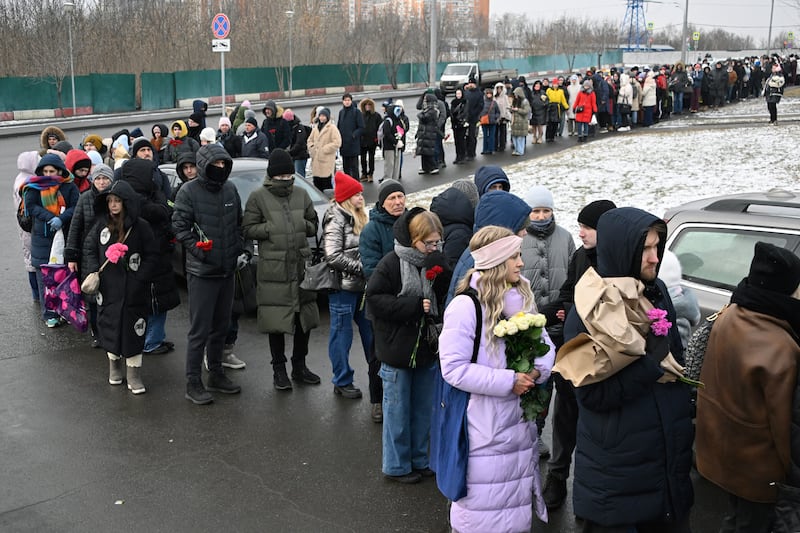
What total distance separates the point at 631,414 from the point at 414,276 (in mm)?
2356

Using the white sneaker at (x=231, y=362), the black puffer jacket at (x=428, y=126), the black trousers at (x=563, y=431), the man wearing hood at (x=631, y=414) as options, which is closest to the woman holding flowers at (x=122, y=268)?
the white sneaker at (x=231, y=362)

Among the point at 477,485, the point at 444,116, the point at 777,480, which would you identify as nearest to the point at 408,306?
the point at 477,485

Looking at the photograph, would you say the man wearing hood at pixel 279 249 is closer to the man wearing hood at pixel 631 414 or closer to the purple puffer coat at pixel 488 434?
the purple puffer coat at pixel 488 434

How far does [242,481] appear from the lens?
6234 millimetres

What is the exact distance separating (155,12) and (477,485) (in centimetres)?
6246

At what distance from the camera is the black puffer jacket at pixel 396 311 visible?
5969mm

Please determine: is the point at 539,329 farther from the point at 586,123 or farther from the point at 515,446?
the point at 586,123

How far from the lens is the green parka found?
7812 millimetres

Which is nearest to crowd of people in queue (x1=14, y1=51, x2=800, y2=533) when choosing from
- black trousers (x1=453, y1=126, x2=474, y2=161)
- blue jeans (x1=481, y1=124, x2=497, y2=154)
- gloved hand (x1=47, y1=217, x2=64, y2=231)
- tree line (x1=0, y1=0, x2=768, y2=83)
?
gloved hand (x1=47, y1=217, x2=64, y2=231)

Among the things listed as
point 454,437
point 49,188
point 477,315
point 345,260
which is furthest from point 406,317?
point 49,188

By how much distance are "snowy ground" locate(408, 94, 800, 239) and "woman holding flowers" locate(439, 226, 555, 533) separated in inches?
382

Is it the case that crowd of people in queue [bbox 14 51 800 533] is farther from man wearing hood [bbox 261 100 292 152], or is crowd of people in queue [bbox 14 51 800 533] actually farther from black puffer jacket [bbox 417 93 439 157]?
black puffer jacket [bbox 417 93 439 157]

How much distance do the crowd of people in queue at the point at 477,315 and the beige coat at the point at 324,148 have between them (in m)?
6.67

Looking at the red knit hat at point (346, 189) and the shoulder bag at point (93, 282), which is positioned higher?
the red knit hat at point (346, 189)
